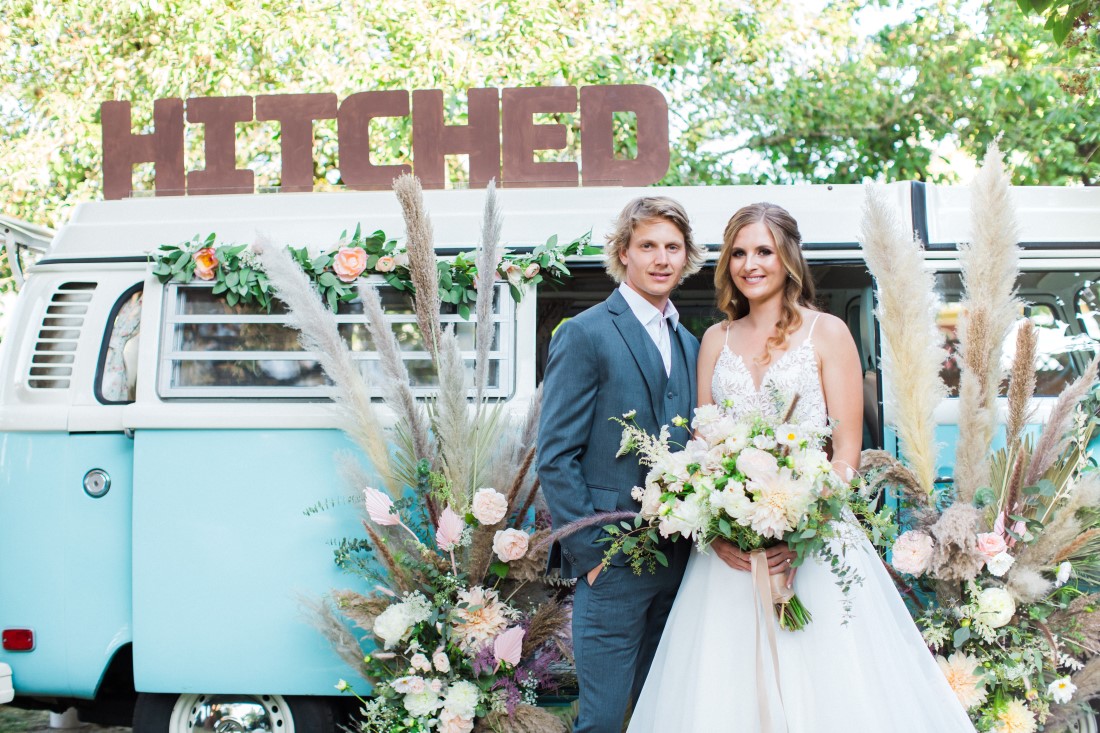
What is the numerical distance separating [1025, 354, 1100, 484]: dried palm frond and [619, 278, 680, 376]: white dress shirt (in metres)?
1.52

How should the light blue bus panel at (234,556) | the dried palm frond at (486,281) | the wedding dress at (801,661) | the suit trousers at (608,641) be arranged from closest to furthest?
the wedding dress at (801,661)
the suit trousers at (608,641)
the dried palm frond at (486,281)
the light blue bus panel at (234,556)

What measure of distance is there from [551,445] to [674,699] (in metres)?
0.86

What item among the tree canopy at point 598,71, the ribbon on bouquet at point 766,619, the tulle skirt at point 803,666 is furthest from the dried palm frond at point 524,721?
the tree canopy at point 598,71

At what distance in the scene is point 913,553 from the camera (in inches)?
135

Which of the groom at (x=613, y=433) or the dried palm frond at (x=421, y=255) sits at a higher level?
the dried palm frond at (x=421, y=255)

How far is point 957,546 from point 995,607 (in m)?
0.24

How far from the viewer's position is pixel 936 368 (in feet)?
11.5

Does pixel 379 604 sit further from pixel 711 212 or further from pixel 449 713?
pixel 711 212

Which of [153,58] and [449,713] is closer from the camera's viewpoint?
[449,713]

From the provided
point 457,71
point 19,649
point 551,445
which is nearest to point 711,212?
point 551,445

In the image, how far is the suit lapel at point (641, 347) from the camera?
3.02 m

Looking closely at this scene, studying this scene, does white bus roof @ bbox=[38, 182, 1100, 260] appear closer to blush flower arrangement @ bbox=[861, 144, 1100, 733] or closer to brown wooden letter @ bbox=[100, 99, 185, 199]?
brown wooden letter @ bbox=[100, 99, 185, 199]

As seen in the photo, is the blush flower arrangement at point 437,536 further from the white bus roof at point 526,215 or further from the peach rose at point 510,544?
the white bus roof at point 526,215

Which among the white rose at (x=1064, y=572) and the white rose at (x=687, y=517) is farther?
the white rose at (x=1064, y=572)
